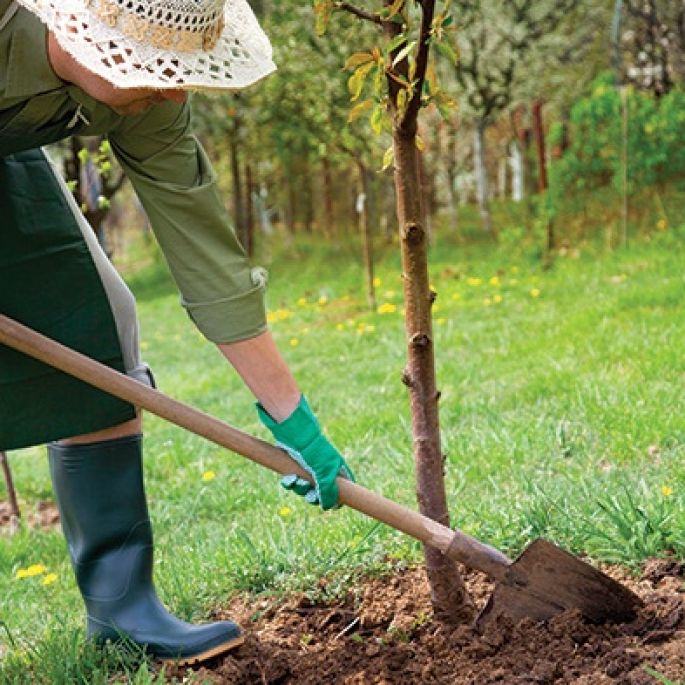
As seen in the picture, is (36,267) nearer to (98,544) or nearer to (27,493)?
(98,544)

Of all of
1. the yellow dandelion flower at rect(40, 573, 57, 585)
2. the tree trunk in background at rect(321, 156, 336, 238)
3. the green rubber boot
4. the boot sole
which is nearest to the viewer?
the boot sole

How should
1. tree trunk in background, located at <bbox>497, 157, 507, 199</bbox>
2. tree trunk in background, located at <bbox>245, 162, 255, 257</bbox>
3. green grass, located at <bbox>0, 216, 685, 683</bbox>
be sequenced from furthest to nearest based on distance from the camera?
tree trunk in background, located at <bbox>497, 157, 507, 199</bbox>, tree trunk in background, located at <bbox>245, 162, 255, 257</bbox>, green grass, located at <bbox>0, 216, 685, 683</bbox>

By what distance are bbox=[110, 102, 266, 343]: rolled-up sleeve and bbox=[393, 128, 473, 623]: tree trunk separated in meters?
0.38

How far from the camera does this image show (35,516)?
4934mm

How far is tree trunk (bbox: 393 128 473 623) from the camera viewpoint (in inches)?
100

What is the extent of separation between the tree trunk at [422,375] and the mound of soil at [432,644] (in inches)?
4.3

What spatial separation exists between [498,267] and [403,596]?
314 inches

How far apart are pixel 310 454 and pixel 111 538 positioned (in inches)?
26.7

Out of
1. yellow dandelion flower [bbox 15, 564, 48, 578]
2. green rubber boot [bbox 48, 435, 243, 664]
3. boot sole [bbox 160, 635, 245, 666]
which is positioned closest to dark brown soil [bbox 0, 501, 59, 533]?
yellow dandelion flower [bbox 15, 564, 48, 578]

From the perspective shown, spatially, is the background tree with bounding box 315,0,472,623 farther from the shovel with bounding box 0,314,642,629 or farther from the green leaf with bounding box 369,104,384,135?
the shovel with bounding box 0,314,642,629

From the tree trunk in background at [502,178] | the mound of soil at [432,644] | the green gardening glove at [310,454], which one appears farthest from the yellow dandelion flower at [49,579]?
the tree trunk in background at [502,178]

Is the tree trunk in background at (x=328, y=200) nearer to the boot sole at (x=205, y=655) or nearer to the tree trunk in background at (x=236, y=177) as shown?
the tree trunk in background at (x=236, y=177)

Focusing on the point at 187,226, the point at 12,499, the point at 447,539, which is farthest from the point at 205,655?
the point at 12,499

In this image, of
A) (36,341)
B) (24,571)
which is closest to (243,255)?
(36,341)
